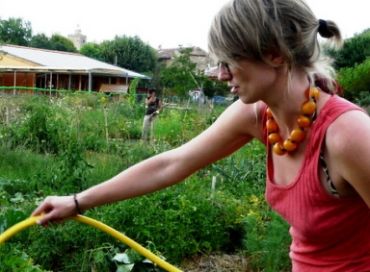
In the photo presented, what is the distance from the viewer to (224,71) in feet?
5.86

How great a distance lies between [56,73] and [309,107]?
4350 cm

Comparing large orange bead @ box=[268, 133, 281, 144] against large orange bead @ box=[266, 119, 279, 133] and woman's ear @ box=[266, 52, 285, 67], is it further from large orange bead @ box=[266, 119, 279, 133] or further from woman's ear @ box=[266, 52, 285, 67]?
woman's ear @ box=[266, 52, 285, 67]

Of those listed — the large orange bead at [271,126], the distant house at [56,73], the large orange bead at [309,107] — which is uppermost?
the large orange bead at [309,107]

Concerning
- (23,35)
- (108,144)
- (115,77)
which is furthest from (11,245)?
(23,35)

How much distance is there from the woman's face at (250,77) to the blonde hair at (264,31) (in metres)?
0.02

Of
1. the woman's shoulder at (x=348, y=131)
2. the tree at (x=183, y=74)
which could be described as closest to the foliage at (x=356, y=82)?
the tree at (x=183, y=74)

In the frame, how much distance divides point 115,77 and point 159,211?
4461cm

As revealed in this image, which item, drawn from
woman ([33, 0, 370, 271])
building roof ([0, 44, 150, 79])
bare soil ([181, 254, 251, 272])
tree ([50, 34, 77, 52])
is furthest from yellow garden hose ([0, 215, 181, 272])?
tree ([50, 34, 77, 52])

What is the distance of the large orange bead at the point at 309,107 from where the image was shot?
5.71 feet

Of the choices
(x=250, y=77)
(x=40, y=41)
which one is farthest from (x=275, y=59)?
(x=40, y=41)

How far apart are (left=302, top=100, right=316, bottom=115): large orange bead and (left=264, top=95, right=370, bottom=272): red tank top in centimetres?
3

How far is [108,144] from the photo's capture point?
1016cm

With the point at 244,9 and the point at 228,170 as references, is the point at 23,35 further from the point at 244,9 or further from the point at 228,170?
the point at 244,9

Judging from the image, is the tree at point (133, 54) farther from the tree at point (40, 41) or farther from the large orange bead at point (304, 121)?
the large orange bead at point (304, 121)
